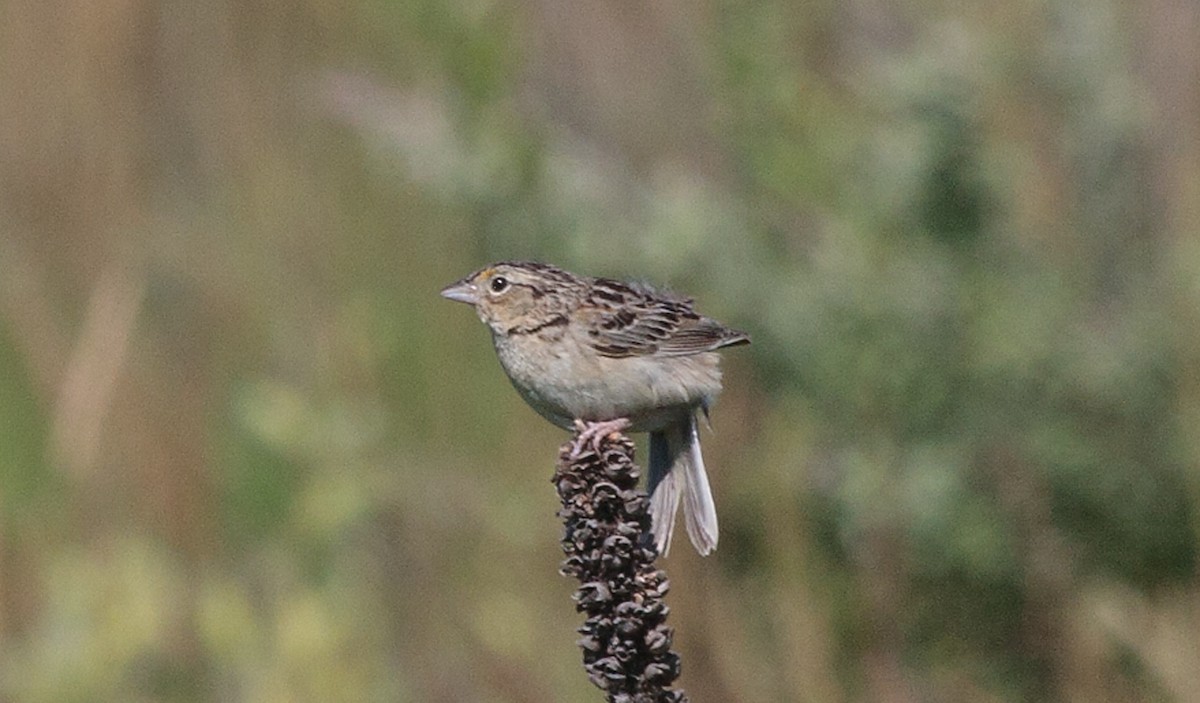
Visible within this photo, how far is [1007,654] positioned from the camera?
540 centimetres

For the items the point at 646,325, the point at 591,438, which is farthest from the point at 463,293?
the point at 591,438

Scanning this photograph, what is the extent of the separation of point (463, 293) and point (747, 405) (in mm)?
1708

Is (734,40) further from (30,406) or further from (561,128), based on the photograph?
(30,406)

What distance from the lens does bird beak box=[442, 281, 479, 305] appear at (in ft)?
14.4

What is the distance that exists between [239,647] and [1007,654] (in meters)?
2.28

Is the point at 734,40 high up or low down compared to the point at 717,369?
up

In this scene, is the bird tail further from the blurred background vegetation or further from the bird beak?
the blurred background vegetation

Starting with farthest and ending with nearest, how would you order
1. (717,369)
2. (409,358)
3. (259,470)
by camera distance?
1. (409,358)
2. (259,470)
3. (717,369)

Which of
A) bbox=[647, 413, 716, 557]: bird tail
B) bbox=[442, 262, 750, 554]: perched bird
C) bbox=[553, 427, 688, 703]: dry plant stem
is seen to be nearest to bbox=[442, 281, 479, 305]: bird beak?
bbox=[442, 262, 750, 554]: perched bird

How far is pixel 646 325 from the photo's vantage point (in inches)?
163

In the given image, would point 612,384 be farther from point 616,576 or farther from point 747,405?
point 747,405

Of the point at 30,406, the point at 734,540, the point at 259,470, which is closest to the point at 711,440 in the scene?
the point at 734,540

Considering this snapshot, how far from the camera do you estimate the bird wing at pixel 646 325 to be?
402 cm

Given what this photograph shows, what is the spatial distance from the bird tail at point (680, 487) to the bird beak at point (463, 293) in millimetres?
593
